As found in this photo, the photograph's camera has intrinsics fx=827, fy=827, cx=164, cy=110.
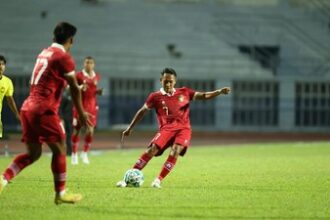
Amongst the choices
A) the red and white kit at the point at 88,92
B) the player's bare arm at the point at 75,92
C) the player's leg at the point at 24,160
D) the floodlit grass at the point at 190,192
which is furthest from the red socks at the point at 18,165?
the red and white kit at the point at 88,92

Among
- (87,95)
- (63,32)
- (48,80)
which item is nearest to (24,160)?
(48,80)

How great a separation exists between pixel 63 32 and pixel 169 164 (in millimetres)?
3929

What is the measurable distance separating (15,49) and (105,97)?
15.7 ft

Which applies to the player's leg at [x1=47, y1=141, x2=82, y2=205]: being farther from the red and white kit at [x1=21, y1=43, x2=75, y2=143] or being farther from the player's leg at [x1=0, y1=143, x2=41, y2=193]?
the player's leg at [x1=0, y1=143, x2=41, y2=193]

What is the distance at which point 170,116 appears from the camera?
14.3m

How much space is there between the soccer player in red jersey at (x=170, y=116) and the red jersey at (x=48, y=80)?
3448mm

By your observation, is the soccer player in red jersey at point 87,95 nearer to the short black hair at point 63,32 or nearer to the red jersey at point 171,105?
the red jersey at point 171,105

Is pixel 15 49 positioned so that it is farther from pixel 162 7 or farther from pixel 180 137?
pixel 180 137

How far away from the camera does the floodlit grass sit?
33.6ft

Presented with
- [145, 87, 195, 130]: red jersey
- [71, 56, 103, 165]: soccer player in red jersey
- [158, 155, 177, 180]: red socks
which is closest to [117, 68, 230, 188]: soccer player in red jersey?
[145, 87, 195, 130]: red jersey

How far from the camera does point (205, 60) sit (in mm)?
40094

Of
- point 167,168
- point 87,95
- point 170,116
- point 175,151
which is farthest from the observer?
point 87,95

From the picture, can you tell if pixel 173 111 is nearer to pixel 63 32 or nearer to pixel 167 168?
pixel 167 168

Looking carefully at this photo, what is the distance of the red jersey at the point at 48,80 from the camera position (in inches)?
412
